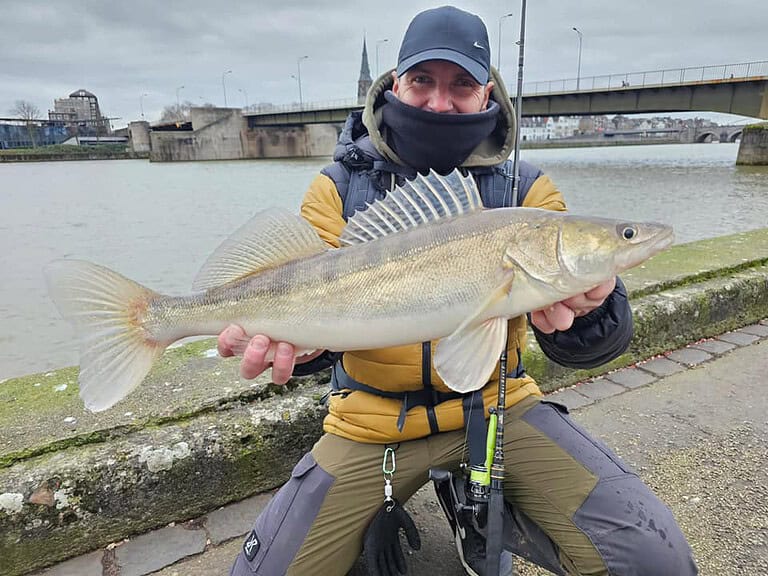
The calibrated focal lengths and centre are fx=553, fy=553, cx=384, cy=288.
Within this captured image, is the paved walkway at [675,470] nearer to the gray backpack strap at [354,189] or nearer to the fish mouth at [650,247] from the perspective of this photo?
the fish mouth at [650,247]

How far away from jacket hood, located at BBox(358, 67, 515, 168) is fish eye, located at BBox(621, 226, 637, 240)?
0.80 meters

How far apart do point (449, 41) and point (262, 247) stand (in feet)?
3.92

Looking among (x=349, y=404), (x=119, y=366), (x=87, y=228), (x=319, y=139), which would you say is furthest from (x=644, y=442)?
(x=319, y=139)

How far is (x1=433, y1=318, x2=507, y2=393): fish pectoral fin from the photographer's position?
1847 mm

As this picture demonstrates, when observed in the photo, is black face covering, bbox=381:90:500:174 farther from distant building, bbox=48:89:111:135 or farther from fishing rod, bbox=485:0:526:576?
distant building, bbox=48:89:111:135

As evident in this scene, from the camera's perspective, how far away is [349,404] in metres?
2.25

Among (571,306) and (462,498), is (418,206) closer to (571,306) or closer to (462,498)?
(571,306)

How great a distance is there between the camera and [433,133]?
7.72ft

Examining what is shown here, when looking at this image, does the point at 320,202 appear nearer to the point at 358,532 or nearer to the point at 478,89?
the point at 478,89

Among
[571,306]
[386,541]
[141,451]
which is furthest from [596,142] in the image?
[141,451]

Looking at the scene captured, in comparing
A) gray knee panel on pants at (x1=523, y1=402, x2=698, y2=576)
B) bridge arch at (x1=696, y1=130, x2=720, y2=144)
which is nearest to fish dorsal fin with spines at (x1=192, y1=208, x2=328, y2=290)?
gray knee panel on pants at (x1=523, y1=402, x2=698, y2=576)

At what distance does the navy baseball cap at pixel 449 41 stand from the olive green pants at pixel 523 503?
1503 millimetres

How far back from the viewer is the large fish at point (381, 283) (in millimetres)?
1894

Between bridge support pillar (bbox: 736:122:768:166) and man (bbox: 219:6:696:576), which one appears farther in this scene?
bridge support pillar (bbox: 736:122:768:166)
